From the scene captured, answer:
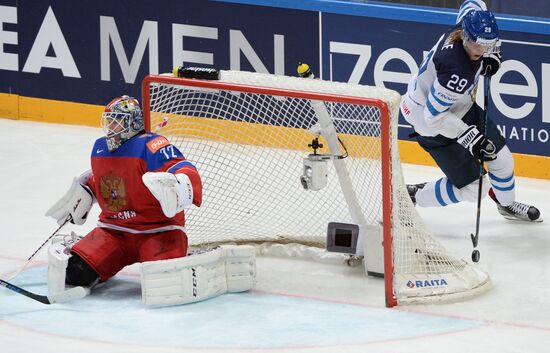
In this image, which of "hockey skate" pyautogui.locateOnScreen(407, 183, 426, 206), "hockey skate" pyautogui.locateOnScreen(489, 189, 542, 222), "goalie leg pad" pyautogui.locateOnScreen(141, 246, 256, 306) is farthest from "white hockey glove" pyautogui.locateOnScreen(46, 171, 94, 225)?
"hockey skate" pyautogui.locateOnScreen(489, 189, 542, 222)

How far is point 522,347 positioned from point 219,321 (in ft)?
3.84

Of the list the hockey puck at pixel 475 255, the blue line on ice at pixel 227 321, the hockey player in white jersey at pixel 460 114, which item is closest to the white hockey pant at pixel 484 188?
the hockey player in white jersey at pixel 460 114

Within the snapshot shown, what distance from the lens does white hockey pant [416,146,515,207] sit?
6641 mm

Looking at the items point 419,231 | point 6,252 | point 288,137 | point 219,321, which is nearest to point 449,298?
point 419,231

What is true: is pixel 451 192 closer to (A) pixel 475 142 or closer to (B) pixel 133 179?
(A) pixel 475 142

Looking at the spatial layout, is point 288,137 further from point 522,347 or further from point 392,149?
point 522,347

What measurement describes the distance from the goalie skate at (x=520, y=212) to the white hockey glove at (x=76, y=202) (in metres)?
2.21

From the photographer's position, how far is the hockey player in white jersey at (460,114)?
616 centimetres

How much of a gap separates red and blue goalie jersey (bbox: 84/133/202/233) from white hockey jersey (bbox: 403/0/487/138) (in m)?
1.23

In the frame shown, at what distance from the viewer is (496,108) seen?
767cm

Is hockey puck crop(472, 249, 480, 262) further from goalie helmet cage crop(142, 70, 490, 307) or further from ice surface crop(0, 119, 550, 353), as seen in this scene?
goalie helmet cage crop(142, 70, 490, 307)

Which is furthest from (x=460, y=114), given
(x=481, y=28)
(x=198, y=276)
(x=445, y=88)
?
(x=198, y=276)

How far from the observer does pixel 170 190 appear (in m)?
5.45

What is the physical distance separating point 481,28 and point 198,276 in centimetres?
163
